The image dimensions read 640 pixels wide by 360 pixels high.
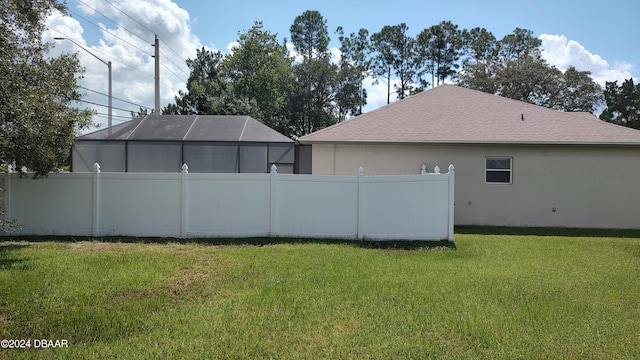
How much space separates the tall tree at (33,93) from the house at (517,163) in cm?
677

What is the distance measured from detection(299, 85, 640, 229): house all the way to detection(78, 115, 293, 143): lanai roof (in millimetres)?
2195

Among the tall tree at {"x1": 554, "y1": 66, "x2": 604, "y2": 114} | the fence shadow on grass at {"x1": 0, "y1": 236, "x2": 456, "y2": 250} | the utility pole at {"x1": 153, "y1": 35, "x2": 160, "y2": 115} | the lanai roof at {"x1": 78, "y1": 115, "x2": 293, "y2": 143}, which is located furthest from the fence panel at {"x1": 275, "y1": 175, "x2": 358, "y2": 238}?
the tall tree at {"x1": 554, "y1": 66, "x2": 604, "y2": 114}

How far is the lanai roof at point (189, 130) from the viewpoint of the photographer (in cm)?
1392

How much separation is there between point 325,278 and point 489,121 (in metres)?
10.1

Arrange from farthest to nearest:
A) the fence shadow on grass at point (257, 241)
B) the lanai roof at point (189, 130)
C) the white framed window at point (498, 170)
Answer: the lanai roof at point (189, 130), the white framed window at point (498, 170), the fence shadow on grass at point (257, 241)

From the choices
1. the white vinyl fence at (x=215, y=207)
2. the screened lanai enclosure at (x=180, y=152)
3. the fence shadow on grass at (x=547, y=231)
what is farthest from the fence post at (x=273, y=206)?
the fence shadow on grass at (x=547, y=231)

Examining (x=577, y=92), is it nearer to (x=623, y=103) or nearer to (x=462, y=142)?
(x=623, y=103)

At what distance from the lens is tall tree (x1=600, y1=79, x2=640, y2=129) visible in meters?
37.1

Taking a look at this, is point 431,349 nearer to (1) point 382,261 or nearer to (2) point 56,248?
(1) point 382,261

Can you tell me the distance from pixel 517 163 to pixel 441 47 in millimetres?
35483

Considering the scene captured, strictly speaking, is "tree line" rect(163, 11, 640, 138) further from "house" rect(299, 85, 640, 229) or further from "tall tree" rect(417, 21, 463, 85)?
"house" rect(299, 85, 640, 229)

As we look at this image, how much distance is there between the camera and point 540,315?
498 cm

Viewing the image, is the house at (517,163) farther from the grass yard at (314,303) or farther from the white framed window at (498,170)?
the grass yard at (314,303)

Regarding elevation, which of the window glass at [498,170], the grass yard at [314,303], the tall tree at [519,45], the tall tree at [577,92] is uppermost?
the tall tree at [519,45]
